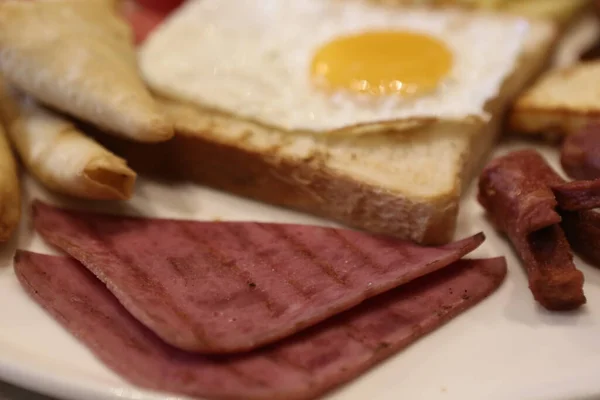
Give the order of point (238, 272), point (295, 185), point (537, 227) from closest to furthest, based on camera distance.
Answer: point (537, 227)
point (238, 272)
point (295, 185)

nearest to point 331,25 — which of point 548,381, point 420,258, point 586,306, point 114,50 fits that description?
point 114,50

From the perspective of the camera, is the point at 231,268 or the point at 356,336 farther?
the point at 231,268

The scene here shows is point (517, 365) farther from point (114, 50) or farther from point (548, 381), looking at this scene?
point (114, 50)

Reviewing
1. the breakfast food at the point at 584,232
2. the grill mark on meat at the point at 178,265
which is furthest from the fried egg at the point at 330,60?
the grill mark on meat at the point at 178,265

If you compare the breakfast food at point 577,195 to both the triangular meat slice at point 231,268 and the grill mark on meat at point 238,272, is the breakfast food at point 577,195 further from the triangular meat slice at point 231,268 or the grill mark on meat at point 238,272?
the grill mark on meat at point 238,272

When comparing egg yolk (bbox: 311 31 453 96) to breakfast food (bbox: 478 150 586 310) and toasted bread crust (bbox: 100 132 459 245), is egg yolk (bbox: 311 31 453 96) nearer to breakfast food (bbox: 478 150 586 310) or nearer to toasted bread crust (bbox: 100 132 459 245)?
toasted bread crust (bbox: 100 132 459 245)

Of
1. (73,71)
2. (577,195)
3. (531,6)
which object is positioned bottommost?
(73,71)

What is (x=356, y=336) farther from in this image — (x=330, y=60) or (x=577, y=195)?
(x=330, y=60)

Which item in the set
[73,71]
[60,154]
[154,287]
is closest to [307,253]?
[154,287]
